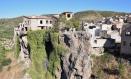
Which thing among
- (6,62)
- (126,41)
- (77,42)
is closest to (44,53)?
(77,42)

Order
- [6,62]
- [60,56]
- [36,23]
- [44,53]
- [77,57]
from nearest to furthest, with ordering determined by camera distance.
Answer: [77,57] → [60,56] → [44,53] → [36,23] → [6,62]

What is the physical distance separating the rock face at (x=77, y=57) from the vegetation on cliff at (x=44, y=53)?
1832 mm

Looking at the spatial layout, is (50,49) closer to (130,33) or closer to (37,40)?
(37,40)

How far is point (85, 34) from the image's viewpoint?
5366 cm

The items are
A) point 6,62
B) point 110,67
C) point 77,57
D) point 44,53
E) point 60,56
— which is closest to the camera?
point 77,57

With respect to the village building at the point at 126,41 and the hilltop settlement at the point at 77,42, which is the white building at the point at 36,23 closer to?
the hilltop settlement at the point at 77,42

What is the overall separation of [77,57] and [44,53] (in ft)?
29.5

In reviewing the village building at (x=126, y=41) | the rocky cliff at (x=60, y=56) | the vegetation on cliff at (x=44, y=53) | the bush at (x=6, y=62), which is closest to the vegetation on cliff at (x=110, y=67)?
the rocky cliff at (x=60, y=56)

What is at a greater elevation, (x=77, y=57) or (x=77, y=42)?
(x=77, y=42)

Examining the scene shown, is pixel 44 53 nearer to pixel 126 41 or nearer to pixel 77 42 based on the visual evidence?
pixel 77 42

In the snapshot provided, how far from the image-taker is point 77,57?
5303cm

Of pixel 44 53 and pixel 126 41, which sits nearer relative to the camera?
pixel 126 41

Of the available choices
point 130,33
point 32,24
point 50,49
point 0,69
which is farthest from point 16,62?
point 130,33

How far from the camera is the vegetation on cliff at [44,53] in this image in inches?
2211
